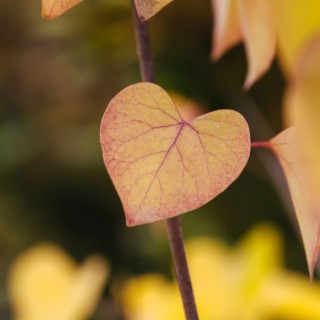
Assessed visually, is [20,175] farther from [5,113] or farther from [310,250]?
[310,250]

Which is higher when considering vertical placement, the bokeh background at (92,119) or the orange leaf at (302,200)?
the orange leaf at (302,200)

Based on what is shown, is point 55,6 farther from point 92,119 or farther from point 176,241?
point 92,119

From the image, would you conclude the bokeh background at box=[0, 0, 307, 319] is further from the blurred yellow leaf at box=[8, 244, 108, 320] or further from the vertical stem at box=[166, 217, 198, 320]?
the vertical stem at box=[166, 217, 198, 320]

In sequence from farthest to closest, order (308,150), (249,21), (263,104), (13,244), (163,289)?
1. (13,244)
2. (263,104)
3. (163,289)
4. (249,21)
5. (308,150)

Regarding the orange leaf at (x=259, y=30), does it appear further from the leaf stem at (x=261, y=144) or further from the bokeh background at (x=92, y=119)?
the bokeh background at (x=92, y=119)

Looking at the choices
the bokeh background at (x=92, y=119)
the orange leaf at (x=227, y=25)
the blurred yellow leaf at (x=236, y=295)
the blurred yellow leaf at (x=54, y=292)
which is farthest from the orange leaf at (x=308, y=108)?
the bokeh background at (x=92, y=119)

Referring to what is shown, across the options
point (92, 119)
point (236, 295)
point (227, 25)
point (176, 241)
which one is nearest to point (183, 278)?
point (176, 241)

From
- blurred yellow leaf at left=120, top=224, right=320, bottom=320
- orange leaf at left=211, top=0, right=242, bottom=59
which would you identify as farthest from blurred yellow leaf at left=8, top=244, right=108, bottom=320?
orange leaf at left=211, top=0, right=242, bottom=59

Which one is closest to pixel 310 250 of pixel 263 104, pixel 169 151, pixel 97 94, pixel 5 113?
pixel 169 151
